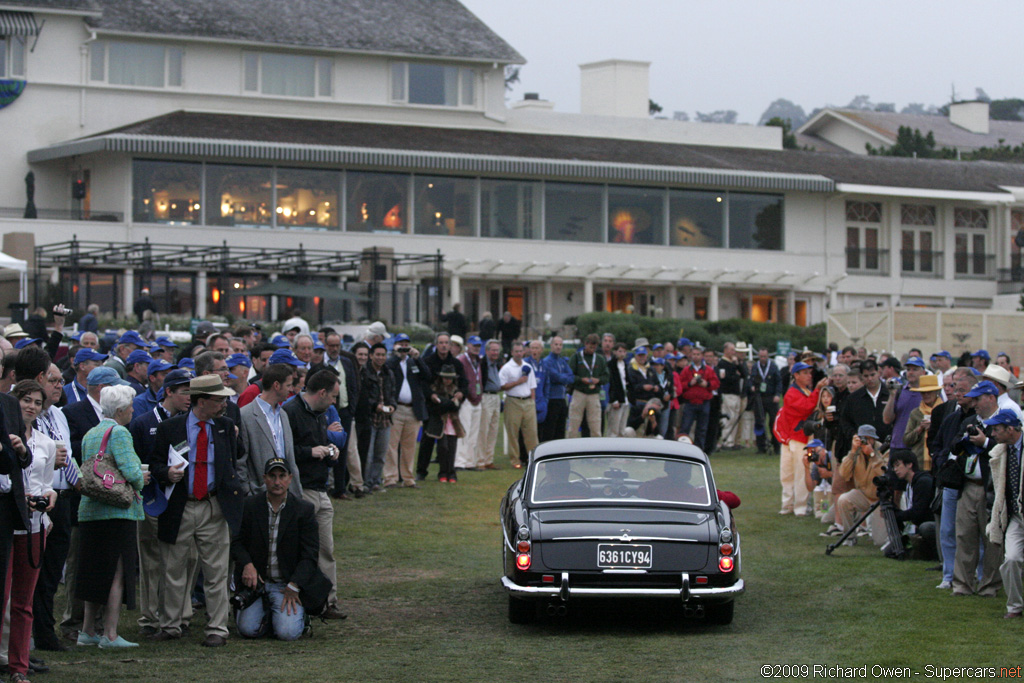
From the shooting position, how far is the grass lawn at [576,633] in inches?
348

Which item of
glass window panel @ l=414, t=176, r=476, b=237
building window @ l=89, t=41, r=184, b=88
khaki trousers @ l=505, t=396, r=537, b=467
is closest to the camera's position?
khaki trousers @ l=505, t=396, r=537, b=467

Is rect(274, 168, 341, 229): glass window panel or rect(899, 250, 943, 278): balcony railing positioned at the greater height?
rect(274, 168, 341, 229): glass window panel

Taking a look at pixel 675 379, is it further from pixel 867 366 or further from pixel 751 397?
pixel 867 366

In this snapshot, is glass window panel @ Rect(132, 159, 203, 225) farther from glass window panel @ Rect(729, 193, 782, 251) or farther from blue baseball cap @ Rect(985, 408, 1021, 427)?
blue baseball cap @ Rect(985, 408, 1021, 427)

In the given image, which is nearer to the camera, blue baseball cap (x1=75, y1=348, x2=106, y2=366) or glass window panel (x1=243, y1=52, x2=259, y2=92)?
blue baseball cap (x1=75, y1=348, x2=106, y2=366)

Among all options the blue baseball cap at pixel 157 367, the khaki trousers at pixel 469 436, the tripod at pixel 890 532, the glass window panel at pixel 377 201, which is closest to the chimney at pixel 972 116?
the glass window panel at pixel 377 201

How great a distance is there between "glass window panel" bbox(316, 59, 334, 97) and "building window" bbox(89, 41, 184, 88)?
4736mm

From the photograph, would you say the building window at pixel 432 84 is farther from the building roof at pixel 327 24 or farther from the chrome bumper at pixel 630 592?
the chrome bumper at pixel 630 592

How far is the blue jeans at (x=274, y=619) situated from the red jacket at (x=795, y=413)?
333 inches

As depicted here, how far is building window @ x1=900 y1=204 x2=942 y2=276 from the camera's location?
51.2m

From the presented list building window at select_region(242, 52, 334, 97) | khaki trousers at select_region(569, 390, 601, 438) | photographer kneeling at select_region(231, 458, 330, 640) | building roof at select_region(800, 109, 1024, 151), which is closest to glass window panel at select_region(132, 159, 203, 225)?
building window at select_region(242, 52, 334, 97)

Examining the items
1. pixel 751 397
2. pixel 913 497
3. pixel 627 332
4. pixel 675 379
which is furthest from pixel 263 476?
pixel 627 332

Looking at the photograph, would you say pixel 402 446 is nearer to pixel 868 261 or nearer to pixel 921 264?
pixel 868 261

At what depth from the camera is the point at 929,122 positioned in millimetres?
79250
